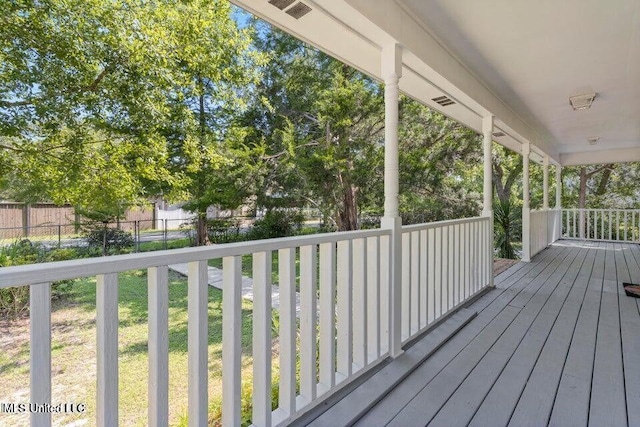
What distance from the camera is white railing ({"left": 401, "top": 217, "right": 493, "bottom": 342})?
7.66 feet

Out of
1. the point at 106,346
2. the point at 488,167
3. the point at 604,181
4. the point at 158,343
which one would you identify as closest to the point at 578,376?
the point at 158,343

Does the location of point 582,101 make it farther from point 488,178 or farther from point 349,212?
point 349,212

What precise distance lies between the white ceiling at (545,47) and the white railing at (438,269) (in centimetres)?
141

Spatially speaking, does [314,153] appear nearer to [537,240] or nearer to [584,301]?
[537,240]

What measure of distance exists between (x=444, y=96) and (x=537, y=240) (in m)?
4.34

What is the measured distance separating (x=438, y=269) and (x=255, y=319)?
185 cm

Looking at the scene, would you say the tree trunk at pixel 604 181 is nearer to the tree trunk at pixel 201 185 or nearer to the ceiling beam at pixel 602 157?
the ceiling beam at pixel 602 157

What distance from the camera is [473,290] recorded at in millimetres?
3414

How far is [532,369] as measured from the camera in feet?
6.37

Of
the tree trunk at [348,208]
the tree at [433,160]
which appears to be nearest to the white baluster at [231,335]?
the tree trunk at [348,208]

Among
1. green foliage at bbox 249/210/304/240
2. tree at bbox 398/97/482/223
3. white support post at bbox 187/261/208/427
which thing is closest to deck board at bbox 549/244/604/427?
white support post at bbox 187/261/208/427

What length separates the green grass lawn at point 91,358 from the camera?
2623mm

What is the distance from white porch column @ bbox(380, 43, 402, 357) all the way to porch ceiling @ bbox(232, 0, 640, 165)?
14 centimetres

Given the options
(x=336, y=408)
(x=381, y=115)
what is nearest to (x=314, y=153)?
(x=381, y=115)
